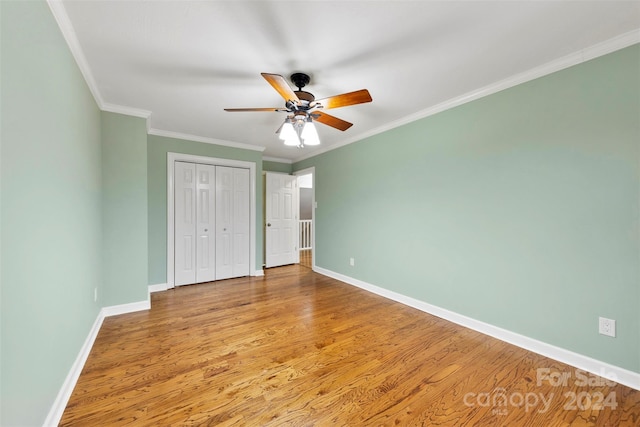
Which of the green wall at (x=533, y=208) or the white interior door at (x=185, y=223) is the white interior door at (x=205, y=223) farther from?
the green wall at (x=533, y=208)

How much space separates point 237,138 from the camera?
4043mm

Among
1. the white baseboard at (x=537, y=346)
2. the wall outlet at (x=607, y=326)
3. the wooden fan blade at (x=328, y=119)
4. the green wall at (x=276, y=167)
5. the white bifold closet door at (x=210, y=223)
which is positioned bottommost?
the white baseboard at (x=537, y=346)

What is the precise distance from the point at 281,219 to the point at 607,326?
4576 millimetres

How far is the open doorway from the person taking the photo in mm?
5057

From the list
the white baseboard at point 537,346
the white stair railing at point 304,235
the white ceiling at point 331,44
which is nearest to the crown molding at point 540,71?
the white ceiling at point 331,44

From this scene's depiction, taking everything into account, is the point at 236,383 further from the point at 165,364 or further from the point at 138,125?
the point at 138,125

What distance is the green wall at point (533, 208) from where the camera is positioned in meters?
1.77

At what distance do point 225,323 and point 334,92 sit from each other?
2619mm

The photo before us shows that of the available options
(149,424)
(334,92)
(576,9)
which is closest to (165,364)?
(149,424)

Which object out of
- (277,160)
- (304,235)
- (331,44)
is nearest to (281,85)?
(331,44)

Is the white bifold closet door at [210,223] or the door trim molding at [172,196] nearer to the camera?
the door trim molding at [172,196]

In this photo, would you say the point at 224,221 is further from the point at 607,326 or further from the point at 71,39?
the point at 607,326

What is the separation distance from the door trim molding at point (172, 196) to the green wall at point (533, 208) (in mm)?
2373

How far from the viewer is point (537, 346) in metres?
2.13
